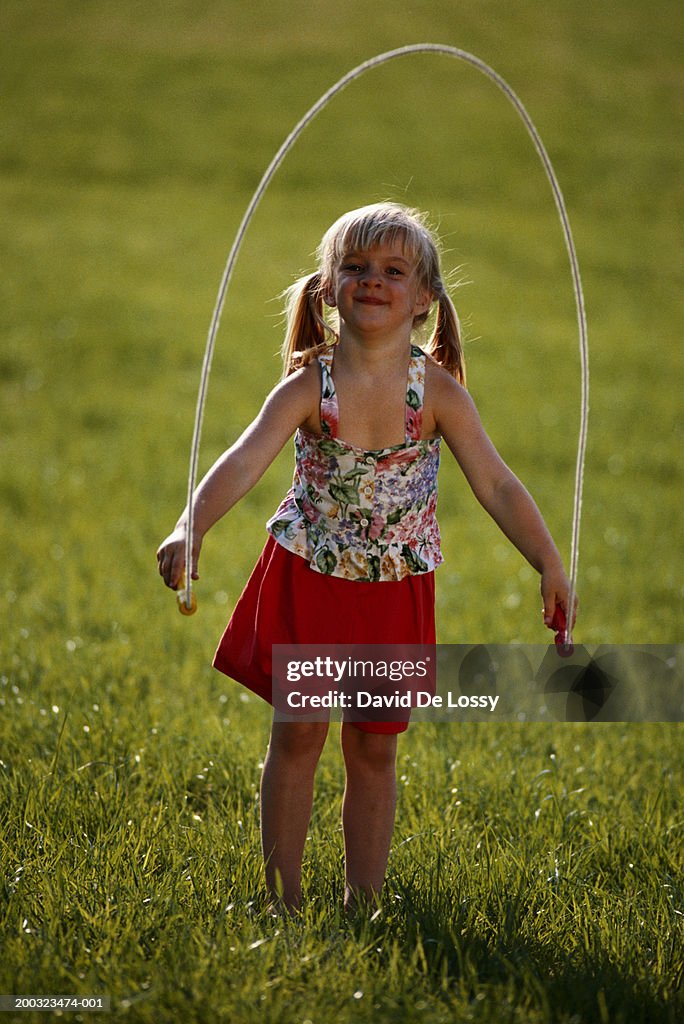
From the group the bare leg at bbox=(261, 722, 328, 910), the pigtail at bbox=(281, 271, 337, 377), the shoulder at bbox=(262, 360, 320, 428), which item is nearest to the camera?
the shoulder at bbox=(262, 360, 320, 428)

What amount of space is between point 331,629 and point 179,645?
299 cm

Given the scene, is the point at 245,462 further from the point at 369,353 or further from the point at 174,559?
the point at 369,353

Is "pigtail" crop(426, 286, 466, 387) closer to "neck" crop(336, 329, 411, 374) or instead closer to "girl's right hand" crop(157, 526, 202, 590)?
"neck" crop(336, 329, 411, 374)

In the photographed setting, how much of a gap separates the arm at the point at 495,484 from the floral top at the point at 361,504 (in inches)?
2.9

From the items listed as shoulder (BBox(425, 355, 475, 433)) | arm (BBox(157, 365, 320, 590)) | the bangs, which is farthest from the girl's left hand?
the bangs

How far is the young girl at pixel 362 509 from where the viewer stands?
3.04 metres

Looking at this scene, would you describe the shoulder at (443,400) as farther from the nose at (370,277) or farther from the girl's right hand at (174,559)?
the girl's right hand at (174,559)

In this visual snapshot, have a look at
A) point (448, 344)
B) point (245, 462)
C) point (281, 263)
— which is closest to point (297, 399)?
point (245, 462)

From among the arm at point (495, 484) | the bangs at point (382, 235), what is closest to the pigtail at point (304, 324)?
the bangs at point (382, 235)

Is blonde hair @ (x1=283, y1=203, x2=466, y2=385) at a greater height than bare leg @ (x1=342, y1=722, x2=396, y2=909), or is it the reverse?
blonde hair @ (x1=283, y1=203, x2=466, y2=385)

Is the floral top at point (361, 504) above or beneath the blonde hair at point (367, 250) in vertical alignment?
beneath

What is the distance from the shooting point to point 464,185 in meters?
21.9

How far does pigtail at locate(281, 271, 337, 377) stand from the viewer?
3227 mm

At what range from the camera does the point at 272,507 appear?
926cm
